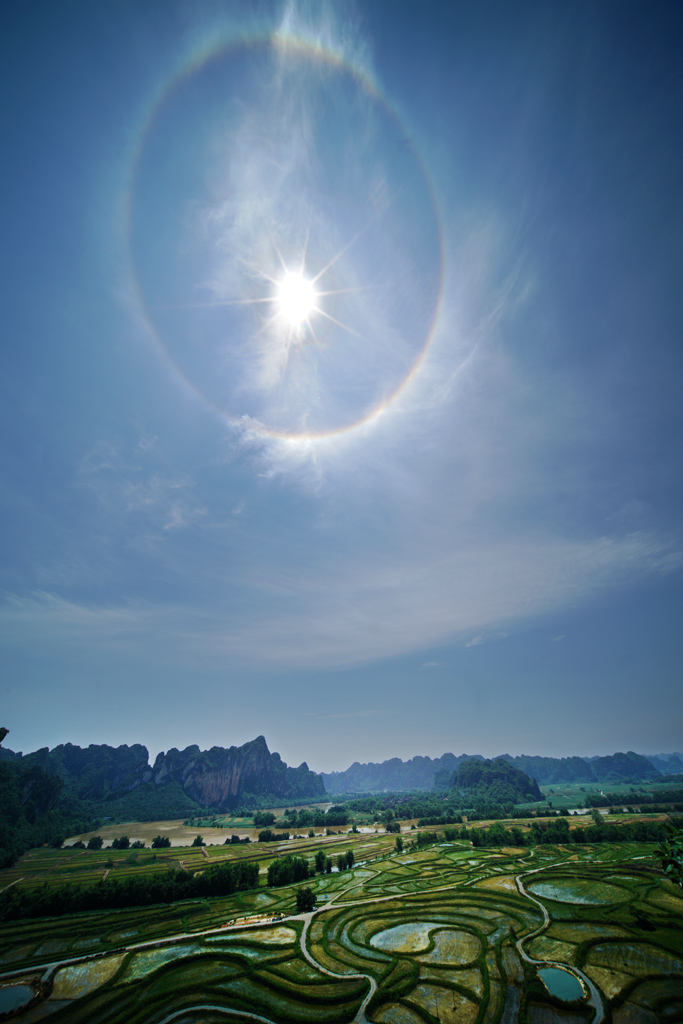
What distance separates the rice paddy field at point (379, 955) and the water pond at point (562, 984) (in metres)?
0.21

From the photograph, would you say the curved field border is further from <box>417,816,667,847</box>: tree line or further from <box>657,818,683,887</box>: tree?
<box>417,816,667,847</box>: tree line

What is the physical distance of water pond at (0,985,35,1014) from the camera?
39.2 meters

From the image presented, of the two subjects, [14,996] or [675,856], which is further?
[14,996]

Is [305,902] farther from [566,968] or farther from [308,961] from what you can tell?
[566,968]

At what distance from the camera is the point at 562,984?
39.2 metres

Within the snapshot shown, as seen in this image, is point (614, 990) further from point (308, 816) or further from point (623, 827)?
point (308, 816)

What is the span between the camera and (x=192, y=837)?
519 feet

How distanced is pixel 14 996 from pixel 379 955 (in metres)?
39.2

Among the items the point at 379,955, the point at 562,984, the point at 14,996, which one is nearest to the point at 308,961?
the point at 379,955

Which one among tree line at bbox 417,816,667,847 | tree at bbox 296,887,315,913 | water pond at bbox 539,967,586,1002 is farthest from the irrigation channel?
tree line at bbox 417,816,667,847

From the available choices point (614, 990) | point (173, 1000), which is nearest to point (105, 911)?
point (173, 1000)

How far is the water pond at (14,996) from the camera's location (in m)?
39.2

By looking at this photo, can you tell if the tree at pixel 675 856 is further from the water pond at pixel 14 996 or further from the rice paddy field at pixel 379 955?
the water pond at pixel 14 996

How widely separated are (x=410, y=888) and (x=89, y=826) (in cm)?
18418
